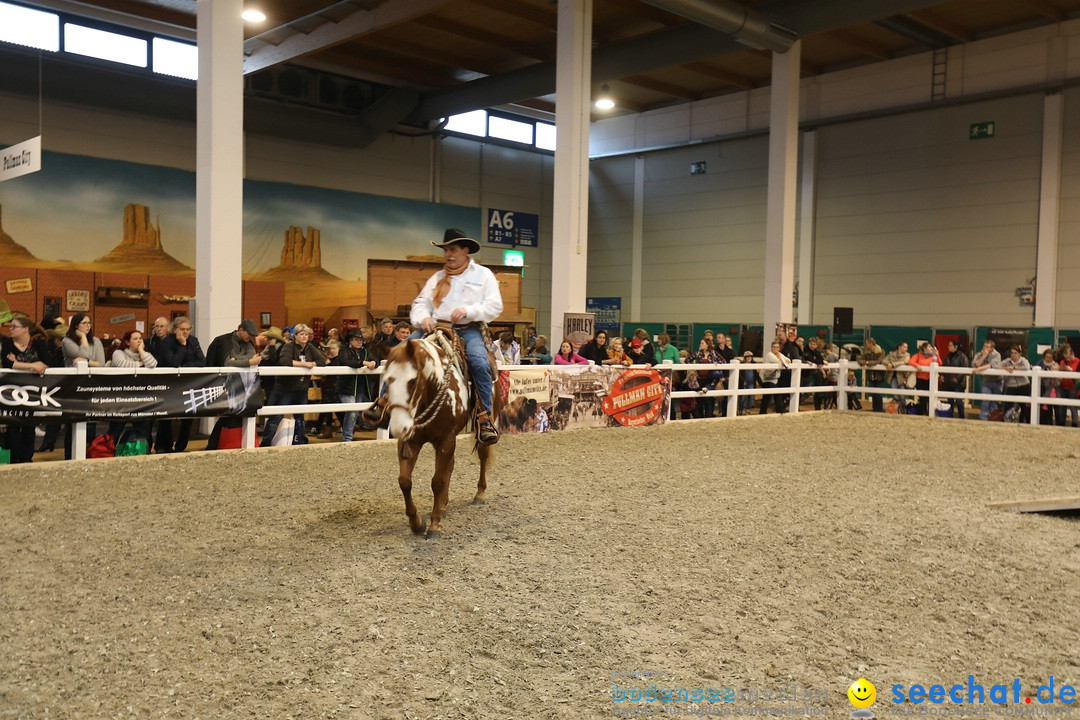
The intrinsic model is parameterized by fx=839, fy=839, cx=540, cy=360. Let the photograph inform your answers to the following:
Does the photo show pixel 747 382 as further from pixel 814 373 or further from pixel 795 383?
pixel 814 373

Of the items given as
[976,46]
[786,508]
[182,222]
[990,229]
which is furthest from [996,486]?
[182,222]

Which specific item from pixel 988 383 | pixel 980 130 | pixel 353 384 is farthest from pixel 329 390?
pixel 980 130

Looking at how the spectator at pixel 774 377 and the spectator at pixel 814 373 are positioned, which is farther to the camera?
the spectator at pixel 814 373

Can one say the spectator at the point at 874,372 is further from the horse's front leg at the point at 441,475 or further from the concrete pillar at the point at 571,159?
the horse's front leg at the point at 441,475

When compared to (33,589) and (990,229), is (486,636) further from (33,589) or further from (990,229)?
(990,229)

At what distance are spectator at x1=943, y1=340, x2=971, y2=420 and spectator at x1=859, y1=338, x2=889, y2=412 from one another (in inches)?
44.9

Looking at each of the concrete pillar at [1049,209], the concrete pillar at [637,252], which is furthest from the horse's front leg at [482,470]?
the concrete pillar at [637,252]

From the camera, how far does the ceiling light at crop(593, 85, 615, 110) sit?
22109mm

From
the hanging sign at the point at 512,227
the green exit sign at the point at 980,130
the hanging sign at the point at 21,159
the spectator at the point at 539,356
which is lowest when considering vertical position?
the spectator at the point at 539,356

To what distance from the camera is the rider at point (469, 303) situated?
20.9ft

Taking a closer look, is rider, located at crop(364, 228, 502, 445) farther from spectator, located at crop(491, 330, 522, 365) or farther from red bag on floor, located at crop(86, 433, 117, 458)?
spectator, located at crop(491, 330, 522, 365)

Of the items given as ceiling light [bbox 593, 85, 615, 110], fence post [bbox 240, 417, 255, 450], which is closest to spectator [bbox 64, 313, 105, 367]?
fence post [bbox 240, 417, 255, 450]

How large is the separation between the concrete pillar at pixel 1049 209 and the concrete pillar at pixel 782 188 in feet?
20.6

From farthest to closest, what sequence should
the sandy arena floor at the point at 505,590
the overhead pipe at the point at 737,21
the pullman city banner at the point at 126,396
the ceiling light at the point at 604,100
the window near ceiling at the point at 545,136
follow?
the window near ceiling at the point at 545,136 < the ceiling light at the point at 604,100 < the overhead pipe at the point at 737,21 < the pullman city banner at the point at 126,396 < the sandy arena floor at the point at 505,590
